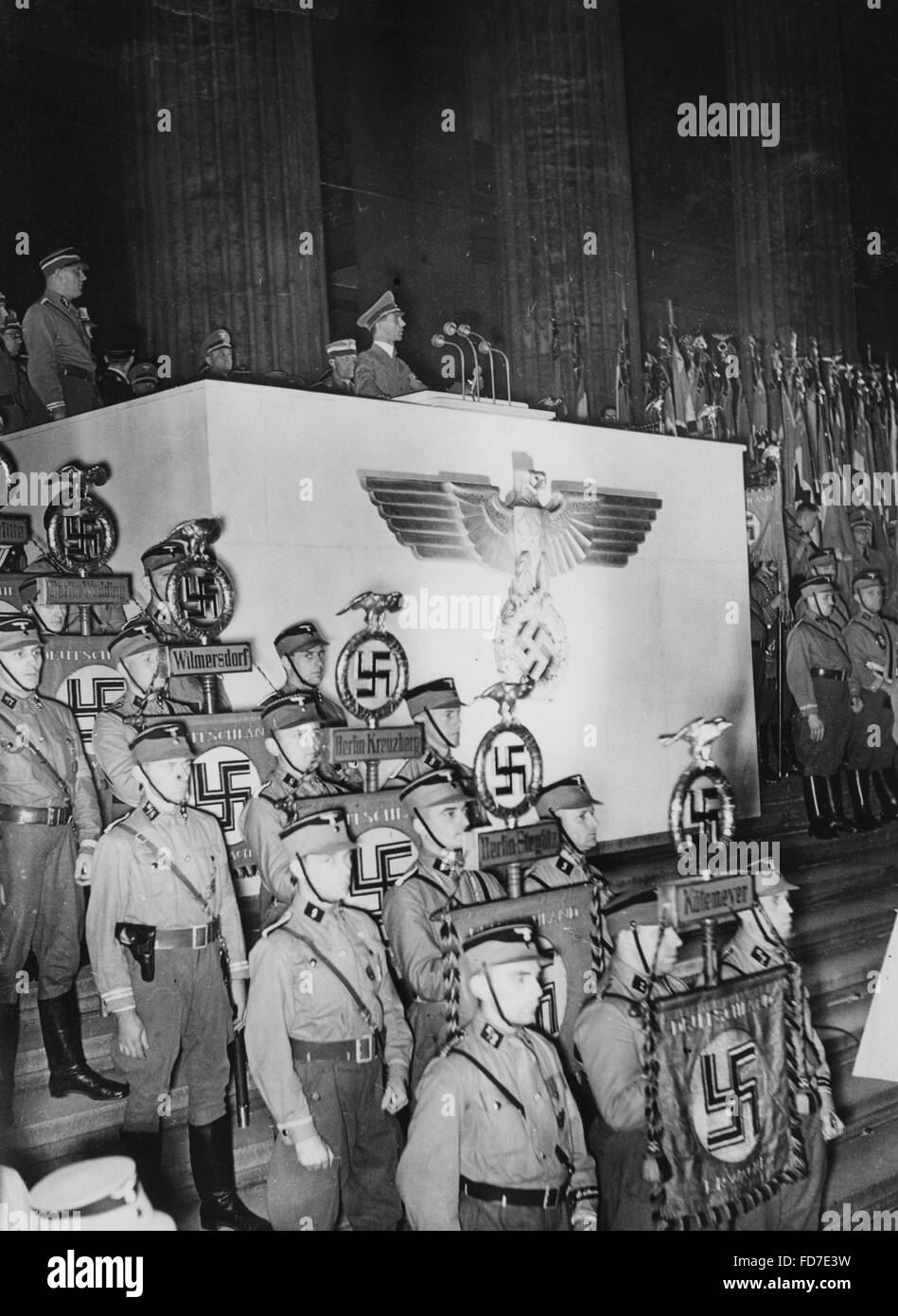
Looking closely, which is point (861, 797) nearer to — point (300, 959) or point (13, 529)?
point (300, 959)

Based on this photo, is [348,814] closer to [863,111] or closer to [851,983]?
[851,983]

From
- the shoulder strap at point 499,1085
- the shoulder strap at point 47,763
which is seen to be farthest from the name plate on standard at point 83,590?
the shoulder strap at point 499,1085

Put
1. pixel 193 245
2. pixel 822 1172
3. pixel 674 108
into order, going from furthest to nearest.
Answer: pixel 674 108
pixel 822 1172
pixel 193 245

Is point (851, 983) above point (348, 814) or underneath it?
underneath

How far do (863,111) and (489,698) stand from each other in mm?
2540

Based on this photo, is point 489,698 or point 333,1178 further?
point 489,698

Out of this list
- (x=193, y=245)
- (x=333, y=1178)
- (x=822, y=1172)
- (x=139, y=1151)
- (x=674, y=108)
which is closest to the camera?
(x=139, y=1151)

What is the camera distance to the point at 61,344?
367 cm

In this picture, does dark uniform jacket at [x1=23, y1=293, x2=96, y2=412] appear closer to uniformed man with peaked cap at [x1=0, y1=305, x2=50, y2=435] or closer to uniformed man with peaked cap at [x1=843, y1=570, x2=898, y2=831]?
uniformed man with peaked cap at [x1=0, y1=305, x2=50, y2=435]


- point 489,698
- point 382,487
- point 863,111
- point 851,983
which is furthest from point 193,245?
point 851,983

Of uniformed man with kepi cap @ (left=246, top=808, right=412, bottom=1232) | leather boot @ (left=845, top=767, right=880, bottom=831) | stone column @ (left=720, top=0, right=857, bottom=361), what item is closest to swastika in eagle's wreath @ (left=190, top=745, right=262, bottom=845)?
uniformed man with kepi cap @ (left=246, top=808, right=412, bottom=1232)

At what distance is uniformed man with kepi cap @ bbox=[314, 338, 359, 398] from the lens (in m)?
3.88

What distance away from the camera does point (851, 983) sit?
4418 millimetres

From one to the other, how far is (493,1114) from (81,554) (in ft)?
6.12
